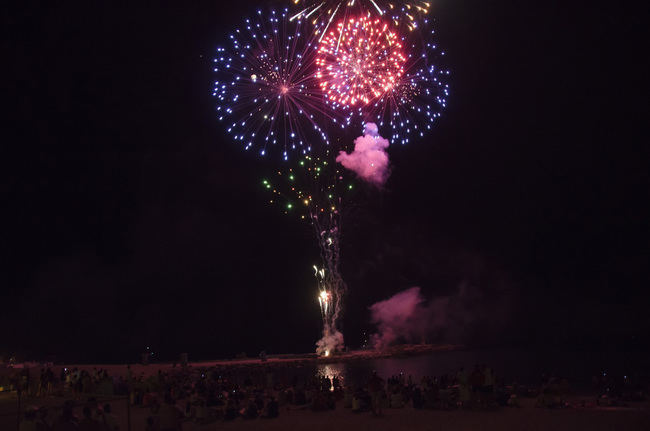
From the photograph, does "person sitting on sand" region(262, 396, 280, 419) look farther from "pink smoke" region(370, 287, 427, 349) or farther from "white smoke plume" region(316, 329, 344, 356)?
"pink smoke" region(370, 287, 427, 349)

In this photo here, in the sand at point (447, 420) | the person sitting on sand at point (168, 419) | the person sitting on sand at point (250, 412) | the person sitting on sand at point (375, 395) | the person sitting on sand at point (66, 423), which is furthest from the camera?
the person sitting on sand at point (250, 412)

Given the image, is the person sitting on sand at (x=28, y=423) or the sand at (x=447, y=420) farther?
the sand at (x=447, y=420)

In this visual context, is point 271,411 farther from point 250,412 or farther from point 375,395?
point 375,395

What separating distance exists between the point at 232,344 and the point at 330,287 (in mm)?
26156

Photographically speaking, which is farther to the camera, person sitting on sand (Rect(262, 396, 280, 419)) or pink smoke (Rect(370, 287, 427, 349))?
pink smoke (Rect(370, 287, 427, 349))

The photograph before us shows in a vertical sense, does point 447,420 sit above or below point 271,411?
below

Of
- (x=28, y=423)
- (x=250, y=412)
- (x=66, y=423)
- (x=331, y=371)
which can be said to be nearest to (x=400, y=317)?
(x=331, y=371)

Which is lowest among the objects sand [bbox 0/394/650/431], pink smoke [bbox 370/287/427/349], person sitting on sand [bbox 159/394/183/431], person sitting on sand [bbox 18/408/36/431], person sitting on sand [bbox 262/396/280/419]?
sand [bbox 0/394/650/431]

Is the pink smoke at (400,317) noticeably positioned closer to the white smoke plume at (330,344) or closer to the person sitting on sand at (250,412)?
the white smoke plume at (330,344)

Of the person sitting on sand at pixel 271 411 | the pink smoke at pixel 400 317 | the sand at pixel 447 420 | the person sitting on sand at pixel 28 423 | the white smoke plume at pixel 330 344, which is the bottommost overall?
the sand at pixel 447 420

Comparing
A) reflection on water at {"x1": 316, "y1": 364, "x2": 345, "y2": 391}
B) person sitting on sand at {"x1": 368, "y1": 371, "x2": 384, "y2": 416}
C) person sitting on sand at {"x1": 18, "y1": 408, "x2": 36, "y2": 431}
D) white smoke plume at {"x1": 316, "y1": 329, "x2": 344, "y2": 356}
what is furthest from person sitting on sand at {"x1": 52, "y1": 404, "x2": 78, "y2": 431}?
white smoke plume at {"x1": 316, "y1": 329, "x2": 344, "y2": 356}

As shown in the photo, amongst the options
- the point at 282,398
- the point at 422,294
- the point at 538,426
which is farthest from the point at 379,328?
the point at 538,426

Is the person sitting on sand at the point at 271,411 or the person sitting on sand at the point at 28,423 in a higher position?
the person sitting on sand at the point at 28,423

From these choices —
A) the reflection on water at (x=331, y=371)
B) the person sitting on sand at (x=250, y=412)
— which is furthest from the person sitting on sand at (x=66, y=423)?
the reflection on water at (x=331, y=371)
